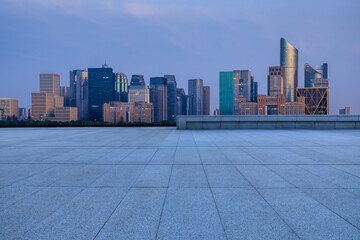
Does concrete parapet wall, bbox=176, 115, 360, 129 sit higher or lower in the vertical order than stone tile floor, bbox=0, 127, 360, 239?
higher

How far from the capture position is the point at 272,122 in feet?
63.1

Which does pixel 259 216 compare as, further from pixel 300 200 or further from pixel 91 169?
pixel 91 169

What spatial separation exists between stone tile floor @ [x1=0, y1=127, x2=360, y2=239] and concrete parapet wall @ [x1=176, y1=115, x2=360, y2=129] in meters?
12.7

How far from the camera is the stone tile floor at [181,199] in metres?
2.83

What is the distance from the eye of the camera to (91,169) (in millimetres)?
5809

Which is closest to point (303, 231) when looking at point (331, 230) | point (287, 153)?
point (331, 230)

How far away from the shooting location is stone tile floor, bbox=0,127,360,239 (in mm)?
2828

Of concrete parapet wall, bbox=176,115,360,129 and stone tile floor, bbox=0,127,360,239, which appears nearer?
stone tile floor, bbox=0,127,360,239

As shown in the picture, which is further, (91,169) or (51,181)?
(91,169)

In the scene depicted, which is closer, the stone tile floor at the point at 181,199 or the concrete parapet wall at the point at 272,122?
the stone tile floor at the point at 181,199

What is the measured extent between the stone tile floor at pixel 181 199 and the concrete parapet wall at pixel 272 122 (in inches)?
498

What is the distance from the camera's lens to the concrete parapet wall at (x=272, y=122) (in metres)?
18.5

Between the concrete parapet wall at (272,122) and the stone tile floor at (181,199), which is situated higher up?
the concrete parapet wall at (272,122)

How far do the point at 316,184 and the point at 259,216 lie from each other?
228cm
